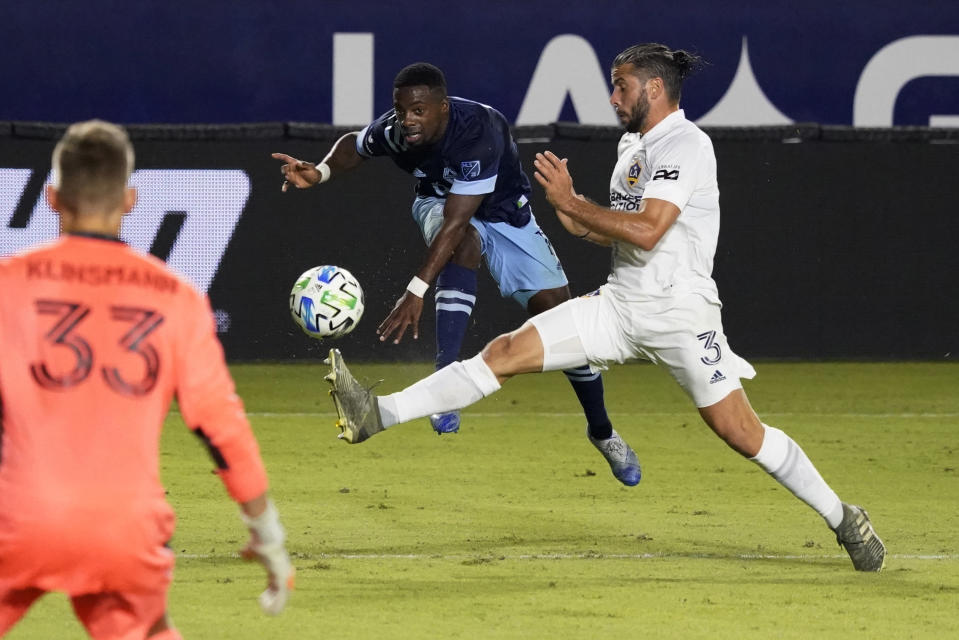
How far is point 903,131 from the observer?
14.3 m

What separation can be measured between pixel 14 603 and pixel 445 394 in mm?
3310

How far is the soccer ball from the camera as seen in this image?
791 cm

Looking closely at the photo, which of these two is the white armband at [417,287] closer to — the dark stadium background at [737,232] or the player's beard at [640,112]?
the player's beard at [640,112]

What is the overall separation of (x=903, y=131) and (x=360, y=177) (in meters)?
5.15

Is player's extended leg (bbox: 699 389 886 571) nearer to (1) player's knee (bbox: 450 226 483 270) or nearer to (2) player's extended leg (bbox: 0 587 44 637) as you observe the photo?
(1) player's knee (bbox: 450 226 483 270)

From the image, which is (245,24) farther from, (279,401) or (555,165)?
(555,165)

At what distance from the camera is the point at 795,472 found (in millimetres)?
6398

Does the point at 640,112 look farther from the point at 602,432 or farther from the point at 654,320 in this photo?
the point at 602,432

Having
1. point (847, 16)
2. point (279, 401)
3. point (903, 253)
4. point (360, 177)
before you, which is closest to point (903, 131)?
point (903, 253)

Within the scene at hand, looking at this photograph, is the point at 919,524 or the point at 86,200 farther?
the point at 919,524

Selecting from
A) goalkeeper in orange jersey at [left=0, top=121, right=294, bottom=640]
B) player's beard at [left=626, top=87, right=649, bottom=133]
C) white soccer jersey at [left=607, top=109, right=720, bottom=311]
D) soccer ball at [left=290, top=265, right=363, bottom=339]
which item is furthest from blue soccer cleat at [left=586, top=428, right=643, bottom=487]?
goalkeeper in orange jersey at [left=0, top=121, right=294, bottom=640]

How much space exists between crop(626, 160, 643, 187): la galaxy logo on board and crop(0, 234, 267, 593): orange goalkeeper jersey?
3.56 m

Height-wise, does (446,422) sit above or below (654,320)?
below

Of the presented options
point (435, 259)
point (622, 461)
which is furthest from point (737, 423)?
point (435, 259)
